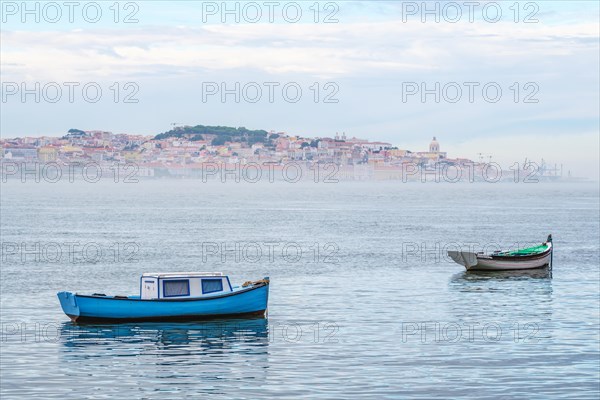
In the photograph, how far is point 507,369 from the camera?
125 feet

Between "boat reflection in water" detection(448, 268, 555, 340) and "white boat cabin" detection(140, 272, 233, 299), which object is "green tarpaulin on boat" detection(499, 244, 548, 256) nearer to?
"boat reflection in water" detection(448, 268, 555, 340)

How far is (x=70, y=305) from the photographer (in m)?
47.5

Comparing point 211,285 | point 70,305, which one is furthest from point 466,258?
point 70,305

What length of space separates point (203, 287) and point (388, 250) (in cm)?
4427

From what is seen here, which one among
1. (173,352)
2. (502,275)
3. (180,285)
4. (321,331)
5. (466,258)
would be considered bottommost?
(173,352)

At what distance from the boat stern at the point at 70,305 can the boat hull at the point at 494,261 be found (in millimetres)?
33250

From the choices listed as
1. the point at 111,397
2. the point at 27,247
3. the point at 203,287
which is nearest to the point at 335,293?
the point at 203,287

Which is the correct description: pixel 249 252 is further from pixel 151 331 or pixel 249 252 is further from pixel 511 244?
pixel 151 331

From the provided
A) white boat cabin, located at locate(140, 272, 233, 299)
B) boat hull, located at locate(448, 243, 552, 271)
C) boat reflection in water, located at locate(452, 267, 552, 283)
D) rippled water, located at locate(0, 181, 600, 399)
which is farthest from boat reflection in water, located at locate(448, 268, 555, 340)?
white boat cabin, located at locate(140, 272, 233, 299)

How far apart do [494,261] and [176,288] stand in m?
31.4

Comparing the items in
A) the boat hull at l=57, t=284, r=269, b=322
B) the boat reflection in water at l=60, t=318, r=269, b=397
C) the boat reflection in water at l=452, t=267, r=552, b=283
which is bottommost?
the boat reflection in water at l=60, t=318, r=269, b=397

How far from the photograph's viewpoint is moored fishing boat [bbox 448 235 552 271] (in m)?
72.0

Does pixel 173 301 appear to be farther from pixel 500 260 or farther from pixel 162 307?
pixel 500 260

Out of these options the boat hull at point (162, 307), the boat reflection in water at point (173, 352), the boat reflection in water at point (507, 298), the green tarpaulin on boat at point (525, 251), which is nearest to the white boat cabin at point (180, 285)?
the boat hull at point (162, 307)
